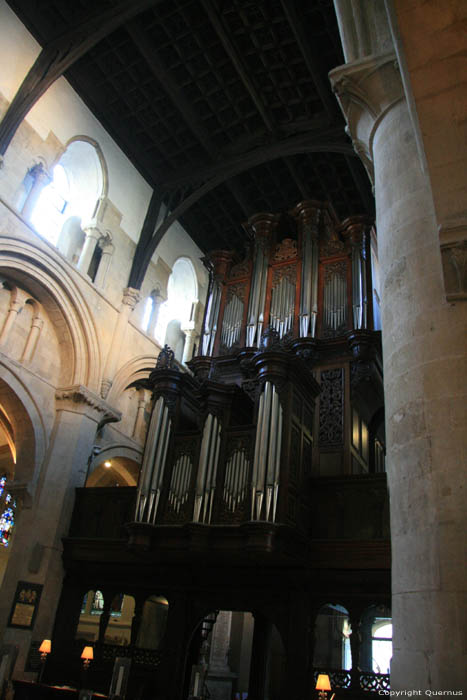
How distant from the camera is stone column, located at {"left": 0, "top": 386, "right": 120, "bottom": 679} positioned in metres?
11.1

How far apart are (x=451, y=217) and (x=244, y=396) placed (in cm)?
755

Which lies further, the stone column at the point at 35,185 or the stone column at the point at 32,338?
the stone column at the point at 32,338

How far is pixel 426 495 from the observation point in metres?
3.55

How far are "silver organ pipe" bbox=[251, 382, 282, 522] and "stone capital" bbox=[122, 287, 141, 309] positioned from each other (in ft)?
21.2

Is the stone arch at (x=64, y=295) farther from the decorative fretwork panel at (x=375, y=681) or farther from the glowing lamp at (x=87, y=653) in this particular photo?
the decorative fretwork panel at (x=375, y=681)

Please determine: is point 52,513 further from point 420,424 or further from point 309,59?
point 309,59

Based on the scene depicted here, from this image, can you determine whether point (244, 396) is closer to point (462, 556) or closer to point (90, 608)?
point (462, 556)

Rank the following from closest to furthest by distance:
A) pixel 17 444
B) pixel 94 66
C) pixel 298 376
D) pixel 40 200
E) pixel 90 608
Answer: pixel 298 376
pixel 17 444
pixel 40 200
pixel 94 66
pixel 90 608

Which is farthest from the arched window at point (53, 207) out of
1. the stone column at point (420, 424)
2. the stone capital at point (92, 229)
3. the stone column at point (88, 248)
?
the stone column at point (420, 424)

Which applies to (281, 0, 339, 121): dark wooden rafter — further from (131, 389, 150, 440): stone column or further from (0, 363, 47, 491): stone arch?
(0, 363, 47, 491): stone arch

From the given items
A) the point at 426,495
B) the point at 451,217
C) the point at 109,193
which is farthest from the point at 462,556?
the point at 109,193

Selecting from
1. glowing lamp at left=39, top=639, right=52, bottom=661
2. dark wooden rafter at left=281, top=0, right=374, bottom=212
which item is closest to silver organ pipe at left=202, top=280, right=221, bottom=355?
dark wooden rafter at left=281, top=0, right=374, bottom=212

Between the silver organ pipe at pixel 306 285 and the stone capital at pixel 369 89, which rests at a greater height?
the silver organ pipe at pixel 306 285

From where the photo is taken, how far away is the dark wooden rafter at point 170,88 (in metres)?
13.7
